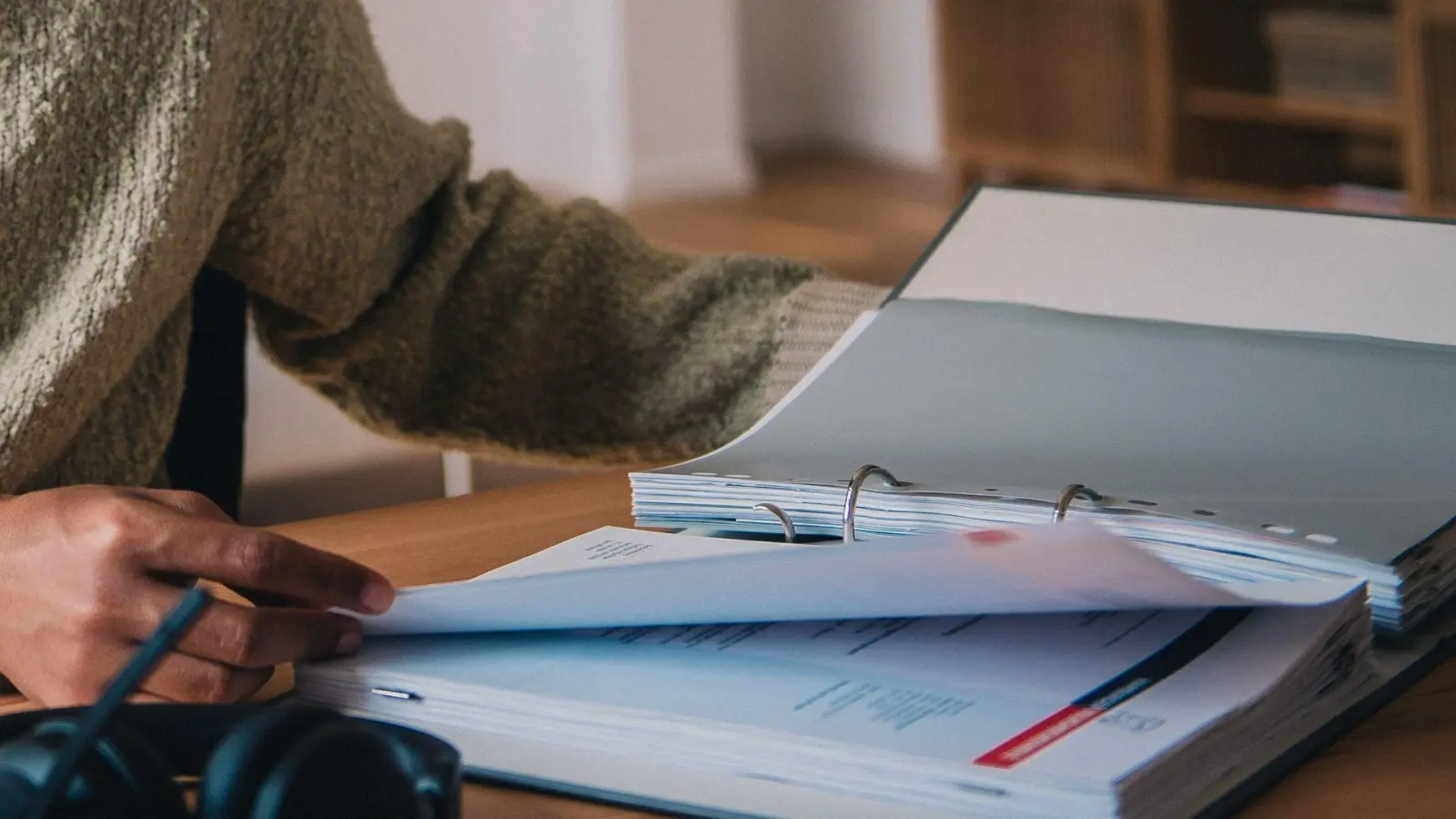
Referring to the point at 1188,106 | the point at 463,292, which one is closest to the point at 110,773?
the point at 463,292

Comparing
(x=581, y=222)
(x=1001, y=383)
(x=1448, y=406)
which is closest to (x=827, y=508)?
(x=1001, y=383)

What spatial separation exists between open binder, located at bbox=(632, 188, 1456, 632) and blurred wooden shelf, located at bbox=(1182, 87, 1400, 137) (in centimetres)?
243

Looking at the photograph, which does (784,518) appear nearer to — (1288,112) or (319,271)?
(319,271)

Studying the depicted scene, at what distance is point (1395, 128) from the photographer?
9.57 ft

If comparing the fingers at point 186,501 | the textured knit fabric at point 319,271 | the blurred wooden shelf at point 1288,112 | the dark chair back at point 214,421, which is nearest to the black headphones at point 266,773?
the fingers at point 186,501

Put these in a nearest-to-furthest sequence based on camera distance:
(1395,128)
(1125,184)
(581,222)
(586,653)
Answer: (586,653) < (581,222) < (1395,128) < (1125,184)

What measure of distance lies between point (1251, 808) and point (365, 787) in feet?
0.73

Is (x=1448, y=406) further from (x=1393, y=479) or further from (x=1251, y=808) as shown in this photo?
(x=1251, y=808)

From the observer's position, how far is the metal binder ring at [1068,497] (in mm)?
546

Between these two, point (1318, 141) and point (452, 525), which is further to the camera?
point (1318, 141)

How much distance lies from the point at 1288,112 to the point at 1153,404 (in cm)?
267

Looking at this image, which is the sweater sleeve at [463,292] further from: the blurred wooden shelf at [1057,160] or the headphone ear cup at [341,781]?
the blurred wooden shelf at [1057,160]

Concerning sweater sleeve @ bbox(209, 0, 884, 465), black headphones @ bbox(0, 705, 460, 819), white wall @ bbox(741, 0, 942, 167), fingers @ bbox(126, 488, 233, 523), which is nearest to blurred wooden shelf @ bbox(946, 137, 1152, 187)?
white wall @ bbox(741, 0, 942, 167)

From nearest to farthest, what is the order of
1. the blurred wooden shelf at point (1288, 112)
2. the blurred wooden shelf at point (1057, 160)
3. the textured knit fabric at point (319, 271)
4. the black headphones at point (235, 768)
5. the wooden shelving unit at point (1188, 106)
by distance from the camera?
→ the black headphones at point (235, 768) → the textured knit fabric at point (319, 271) → the wooden shelving unit at point (1188, 106) → the blurred wooden shelf at point (1288, 112) → the blurred wooden shelf at point (1057, 160)
